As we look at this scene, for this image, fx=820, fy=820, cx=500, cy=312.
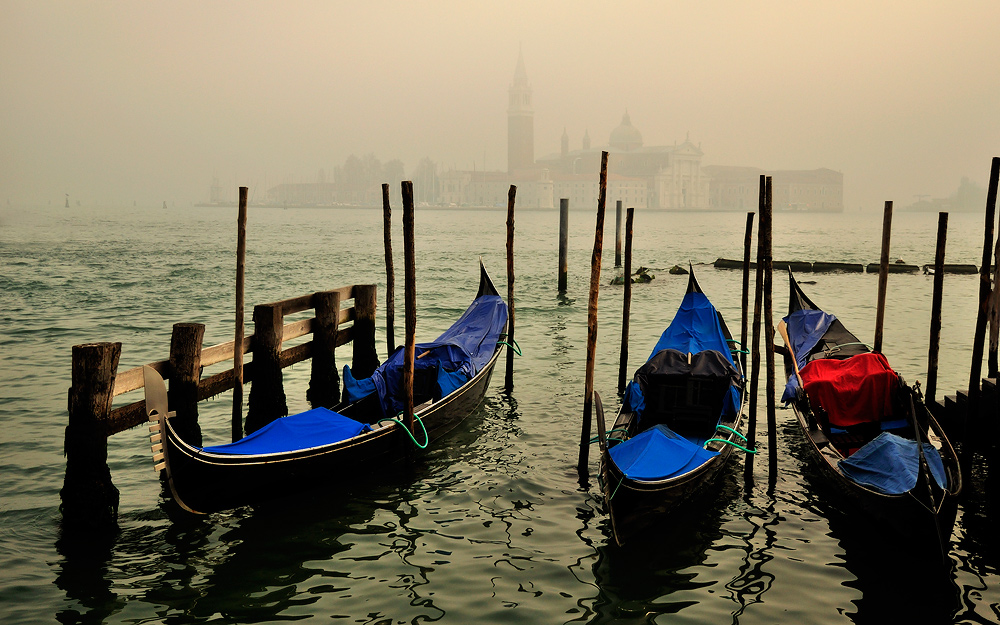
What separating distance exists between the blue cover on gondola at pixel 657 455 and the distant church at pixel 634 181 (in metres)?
110

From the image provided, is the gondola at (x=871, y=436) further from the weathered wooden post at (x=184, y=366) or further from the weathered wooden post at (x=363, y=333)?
the weathered wooden post at (x=184, y=366)

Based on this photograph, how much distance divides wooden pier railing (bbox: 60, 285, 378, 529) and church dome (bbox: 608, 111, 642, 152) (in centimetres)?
13707

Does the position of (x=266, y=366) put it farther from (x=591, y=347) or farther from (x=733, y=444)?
(x=733, y=444)

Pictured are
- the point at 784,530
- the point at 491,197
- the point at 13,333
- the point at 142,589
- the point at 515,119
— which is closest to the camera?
the point at 142,589

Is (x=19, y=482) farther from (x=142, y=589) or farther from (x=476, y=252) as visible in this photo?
(x=476, y=252)

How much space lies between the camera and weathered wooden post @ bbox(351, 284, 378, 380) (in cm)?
729

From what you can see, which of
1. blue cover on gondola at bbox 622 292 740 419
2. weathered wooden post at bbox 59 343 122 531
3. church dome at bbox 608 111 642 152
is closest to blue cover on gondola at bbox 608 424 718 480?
blue cover on gondola at bbox 622 292 740 419

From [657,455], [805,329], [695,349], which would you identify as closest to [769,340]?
[657,455]

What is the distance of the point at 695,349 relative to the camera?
6.57 m

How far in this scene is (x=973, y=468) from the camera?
5453 millimetres

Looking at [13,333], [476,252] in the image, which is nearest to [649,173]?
[476,252]

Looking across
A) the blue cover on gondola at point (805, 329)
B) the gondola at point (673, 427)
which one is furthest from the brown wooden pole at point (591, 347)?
the blue cover on gondola at point (805, 329)

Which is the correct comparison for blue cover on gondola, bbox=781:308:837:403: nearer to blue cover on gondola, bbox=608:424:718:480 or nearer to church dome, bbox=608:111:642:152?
blue cover on gondola, bbox=608:424:718:480

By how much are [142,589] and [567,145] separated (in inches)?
6120
